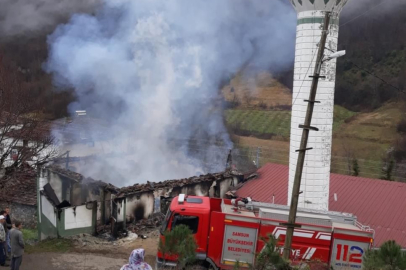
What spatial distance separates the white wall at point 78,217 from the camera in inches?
656

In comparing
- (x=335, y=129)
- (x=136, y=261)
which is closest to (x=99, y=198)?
(x=136, y=261)

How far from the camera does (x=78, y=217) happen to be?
17.0 m

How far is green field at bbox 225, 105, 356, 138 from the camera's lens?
49.1m

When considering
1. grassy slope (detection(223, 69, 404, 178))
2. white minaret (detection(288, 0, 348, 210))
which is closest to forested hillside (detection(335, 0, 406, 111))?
grassy slope (detection(223, 69, 404, 178))

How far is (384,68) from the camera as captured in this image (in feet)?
248

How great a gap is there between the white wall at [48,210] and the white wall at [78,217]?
593mm

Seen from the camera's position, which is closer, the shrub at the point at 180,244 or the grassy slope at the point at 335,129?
the shrub at the point at 180,244

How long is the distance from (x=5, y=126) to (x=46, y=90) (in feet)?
48.2

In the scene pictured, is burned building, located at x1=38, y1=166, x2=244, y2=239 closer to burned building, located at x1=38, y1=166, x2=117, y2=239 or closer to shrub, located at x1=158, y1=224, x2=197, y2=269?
burned building, located at x1=38, y1=166, x2=117, y2=239

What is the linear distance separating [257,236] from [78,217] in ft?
26.5

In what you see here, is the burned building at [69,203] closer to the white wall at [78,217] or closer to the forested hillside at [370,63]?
the white wall at [78,217]

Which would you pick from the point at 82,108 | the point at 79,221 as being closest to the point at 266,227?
the point at 79,221

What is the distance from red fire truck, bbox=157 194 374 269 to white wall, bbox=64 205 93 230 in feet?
19.2

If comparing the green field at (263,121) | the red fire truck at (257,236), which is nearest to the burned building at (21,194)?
the red fire truck at (257,236)
